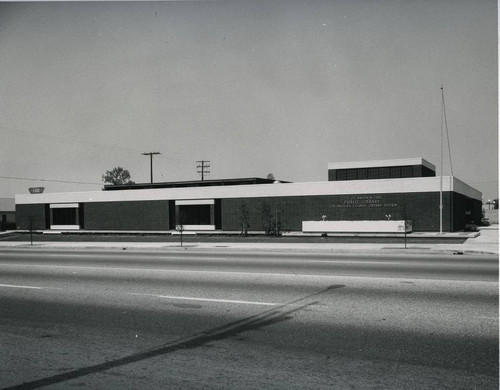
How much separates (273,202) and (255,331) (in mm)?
37084

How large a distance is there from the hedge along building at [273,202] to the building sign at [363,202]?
23 mm

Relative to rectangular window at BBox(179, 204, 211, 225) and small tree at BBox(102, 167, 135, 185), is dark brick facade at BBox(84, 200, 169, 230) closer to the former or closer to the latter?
rectangular window at BBox(179, 204, 211, 225)

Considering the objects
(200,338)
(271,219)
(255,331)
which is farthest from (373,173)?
(200,338)

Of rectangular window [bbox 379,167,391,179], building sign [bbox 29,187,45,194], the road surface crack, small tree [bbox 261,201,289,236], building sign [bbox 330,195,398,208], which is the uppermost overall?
rectangular window [bbox 379,167,391,179]

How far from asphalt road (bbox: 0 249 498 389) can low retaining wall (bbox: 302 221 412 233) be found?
25431 mm

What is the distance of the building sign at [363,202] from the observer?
39469 mm

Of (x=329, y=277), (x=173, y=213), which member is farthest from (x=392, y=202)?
(x=329, y=277)

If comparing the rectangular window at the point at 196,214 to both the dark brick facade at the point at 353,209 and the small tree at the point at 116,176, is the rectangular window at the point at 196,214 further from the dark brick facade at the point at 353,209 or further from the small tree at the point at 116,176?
the small tree at the point at 116,176

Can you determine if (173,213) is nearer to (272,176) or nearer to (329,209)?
(329,209)

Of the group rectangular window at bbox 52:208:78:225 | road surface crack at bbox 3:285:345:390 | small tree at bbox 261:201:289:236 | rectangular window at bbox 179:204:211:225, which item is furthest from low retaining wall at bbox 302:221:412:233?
rectangular window at bbox 52:208:78:225

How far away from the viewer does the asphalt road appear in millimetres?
5332

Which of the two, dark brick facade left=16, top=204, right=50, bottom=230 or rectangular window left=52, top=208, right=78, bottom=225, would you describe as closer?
rectangular window left=52, top=208, right=78, bottom=225

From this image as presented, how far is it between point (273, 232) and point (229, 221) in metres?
8.94

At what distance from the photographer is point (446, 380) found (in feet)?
16.7
